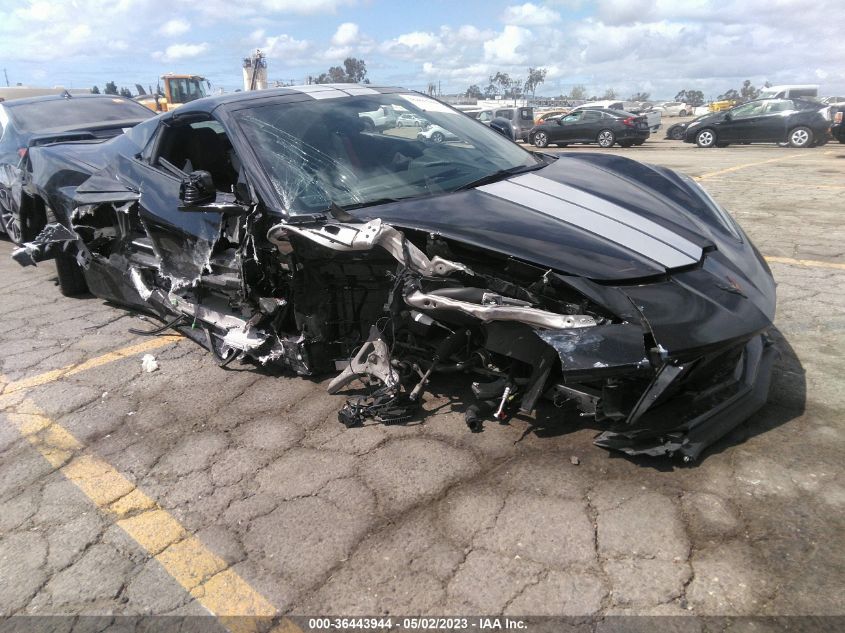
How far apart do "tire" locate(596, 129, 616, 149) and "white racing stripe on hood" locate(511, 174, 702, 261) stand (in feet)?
57.7

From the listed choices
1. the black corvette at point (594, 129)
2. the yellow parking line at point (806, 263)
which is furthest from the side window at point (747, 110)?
the yellow parking line at point (806, 263)

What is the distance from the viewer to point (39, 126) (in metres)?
6.15

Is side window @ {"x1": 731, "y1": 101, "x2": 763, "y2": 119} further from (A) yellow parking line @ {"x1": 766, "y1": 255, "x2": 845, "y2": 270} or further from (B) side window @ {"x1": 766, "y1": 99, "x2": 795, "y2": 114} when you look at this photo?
(A) yellow parking line @ {"x1": 766, "y1": 255, "x2": 845, "y2": 270}

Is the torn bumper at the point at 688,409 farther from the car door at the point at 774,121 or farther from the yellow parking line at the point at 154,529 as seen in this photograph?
the car door at the point at 774,121

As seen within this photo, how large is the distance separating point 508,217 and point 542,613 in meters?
1.54

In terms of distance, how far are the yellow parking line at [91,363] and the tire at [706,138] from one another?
17417 millimetres

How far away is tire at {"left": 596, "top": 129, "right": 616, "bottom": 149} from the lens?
62.9ft

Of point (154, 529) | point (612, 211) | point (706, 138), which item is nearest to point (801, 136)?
point (706, 138)

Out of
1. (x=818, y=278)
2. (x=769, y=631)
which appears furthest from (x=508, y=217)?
(x=818, y=278)

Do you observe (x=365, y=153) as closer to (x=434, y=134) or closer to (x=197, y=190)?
(x=434, y=134)

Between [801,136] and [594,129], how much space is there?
585 centimetres

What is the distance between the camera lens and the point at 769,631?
1.64 metres

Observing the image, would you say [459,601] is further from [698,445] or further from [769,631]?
[698,445]

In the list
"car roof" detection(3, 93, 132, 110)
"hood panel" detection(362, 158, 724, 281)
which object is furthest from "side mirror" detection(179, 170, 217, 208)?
"car roof" detection(3, 93, 132, 110)
